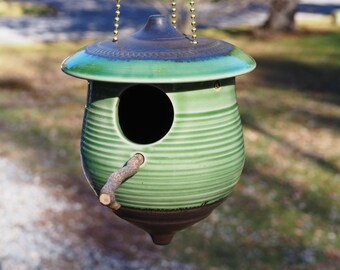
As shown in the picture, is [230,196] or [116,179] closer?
[116,179]

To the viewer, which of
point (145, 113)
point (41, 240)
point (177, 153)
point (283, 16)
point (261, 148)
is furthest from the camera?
point (283, 16)

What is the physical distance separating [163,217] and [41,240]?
12.3 ft

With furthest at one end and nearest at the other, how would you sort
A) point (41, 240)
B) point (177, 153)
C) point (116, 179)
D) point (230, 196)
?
point (230, 196) → point (41, 240) → point (177, 153) → point (116, 179)

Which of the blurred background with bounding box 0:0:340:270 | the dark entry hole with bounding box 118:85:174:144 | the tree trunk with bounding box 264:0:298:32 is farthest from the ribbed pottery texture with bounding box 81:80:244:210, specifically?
the tree trunk with bounding box 264:0:298:32

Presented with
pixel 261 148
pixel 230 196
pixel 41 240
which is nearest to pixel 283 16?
pixel 261 148

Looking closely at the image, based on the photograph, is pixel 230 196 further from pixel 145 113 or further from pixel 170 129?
pixel 170 129

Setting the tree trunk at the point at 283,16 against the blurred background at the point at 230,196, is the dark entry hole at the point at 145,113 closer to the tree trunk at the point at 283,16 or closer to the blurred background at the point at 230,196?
the blurred background at the point at 230,196

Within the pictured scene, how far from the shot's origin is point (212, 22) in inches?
687

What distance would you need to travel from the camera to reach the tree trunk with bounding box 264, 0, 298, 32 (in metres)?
15.9

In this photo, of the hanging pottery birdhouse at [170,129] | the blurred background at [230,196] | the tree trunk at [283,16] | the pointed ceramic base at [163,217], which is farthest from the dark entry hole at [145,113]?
the tree trunk at [283,16]

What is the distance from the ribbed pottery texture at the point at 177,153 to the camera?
7.82ft

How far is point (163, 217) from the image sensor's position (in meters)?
2.48

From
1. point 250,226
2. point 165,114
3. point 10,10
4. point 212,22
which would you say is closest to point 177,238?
point 250,226

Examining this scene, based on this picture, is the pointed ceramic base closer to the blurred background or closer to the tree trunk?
the blurred background
